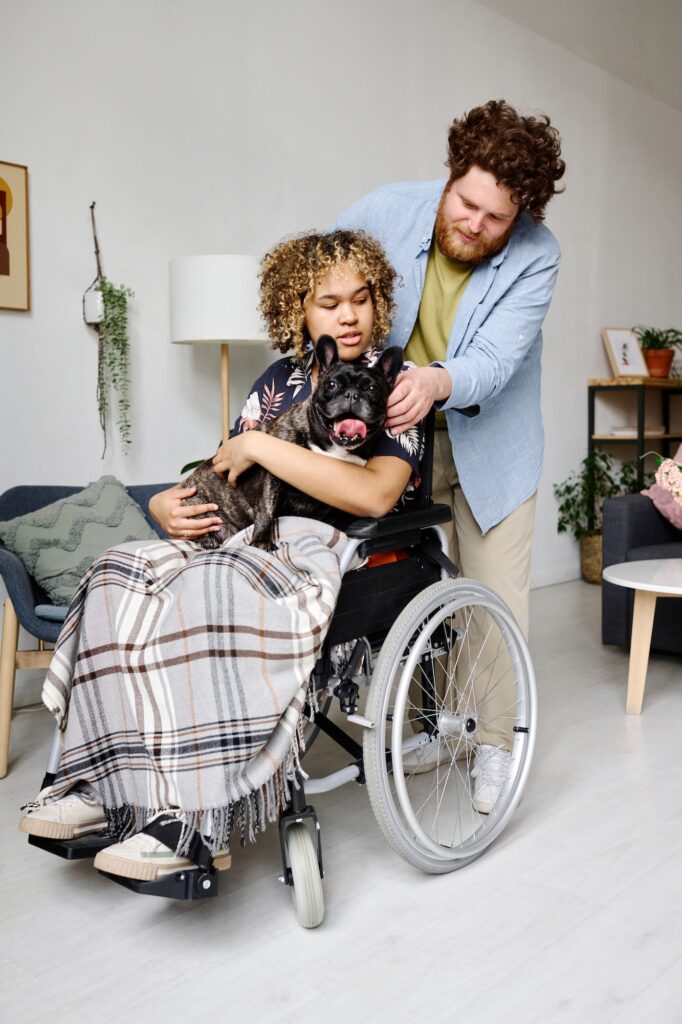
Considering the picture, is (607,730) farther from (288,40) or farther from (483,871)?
(288,40)

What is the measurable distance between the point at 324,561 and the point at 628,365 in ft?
14.1

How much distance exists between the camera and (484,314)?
6.43 ft

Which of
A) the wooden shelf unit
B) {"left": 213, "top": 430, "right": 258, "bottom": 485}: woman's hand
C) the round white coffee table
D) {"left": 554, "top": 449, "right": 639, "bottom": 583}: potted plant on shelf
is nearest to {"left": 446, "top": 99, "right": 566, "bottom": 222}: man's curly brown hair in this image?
{"left": 213, "top": 430, "right": 258, "bottom": 485}: woman's hand

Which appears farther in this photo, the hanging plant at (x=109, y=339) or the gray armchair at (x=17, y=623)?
the hanging plant at (x=109, y=339)

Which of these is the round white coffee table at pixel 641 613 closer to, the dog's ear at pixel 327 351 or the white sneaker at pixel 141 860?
the dog's ear at pixel 327 351

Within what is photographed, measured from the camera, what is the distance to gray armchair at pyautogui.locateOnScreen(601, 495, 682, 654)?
327 cm

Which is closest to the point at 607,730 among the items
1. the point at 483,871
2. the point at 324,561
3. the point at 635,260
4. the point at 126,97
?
the point at 483,871

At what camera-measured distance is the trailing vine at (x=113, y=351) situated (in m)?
2.97

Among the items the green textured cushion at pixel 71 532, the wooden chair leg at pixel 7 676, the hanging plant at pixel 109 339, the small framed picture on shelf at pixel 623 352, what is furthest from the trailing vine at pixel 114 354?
the small framed picture on shelf at pixel 623 352

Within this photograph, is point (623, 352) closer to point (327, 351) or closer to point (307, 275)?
point (307, 275)

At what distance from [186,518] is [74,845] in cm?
60

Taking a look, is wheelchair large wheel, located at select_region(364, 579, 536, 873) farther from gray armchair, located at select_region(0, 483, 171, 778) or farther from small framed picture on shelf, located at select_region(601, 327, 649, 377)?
small framed picture on shelf, located at select_region(601, 327, 649, 377)

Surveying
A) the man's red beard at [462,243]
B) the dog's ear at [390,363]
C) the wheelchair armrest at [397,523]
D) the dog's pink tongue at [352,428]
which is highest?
the man's red beard at [462,243]

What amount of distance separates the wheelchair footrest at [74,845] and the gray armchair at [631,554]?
2300 millimetres
